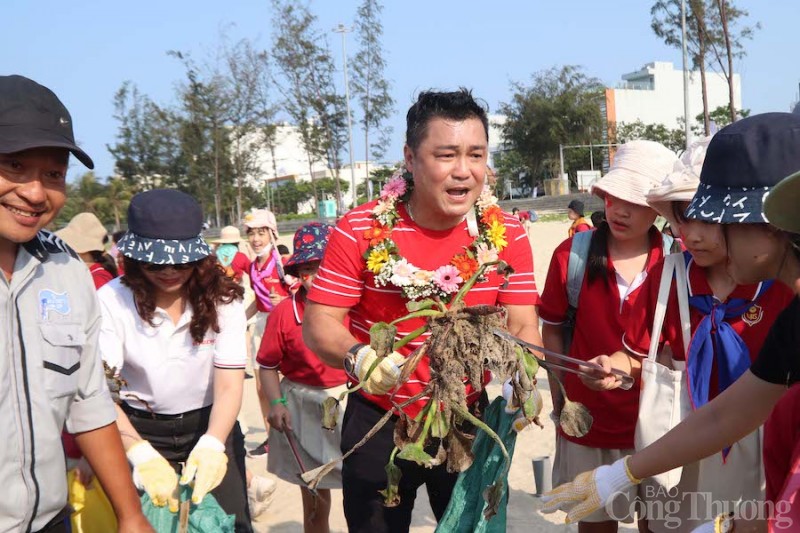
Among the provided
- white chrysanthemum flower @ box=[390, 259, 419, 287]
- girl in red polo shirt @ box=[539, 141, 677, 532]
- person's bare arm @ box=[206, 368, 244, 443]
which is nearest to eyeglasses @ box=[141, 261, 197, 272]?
person's bare arm @ box=[206, 368, 244, 443]

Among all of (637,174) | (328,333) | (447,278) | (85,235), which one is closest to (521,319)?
(447,278)

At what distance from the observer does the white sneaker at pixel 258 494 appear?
5129 mm

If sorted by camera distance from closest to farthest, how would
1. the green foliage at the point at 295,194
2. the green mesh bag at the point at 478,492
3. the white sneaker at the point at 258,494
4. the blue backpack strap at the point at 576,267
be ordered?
1. the green mesh bag at the point at 478,492
2. the blue backpack strap at the point at 576,267
3. the white sneaker at the point at 258,494
4. the green foliage at the point at 295,194

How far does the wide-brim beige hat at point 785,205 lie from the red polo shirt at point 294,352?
277cm

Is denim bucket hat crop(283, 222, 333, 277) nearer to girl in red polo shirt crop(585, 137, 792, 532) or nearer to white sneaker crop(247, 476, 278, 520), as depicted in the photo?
white sneaker crop(247, 476, 278, 520)

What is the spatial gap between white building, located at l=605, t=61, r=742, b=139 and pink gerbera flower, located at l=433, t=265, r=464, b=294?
223 feet

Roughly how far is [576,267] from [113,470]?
204 cm

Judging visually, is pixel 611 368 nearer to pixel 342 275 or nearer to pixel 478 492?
pixel 478 492

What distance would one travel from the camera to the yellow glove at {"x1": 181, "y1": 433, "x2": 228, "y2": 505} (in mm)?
2911

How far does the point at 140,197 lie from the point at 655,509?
2489 millimetres

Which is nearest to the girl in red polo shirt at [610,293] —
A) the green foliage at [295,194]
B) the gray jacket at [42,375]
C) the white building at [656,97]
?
the gray jacket at [42,375]

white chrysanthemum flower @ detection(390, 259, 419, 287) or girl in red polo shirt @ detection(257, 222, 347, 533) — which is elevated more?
white chrysanthemum flower @ detection(390, 259, 419, 287)

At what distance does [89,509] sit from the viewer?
2.70 m

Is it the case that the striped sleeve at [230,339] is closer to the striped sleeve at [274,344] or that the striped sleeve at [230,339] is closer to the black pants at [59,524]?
the striped sleeve at [274,344]
